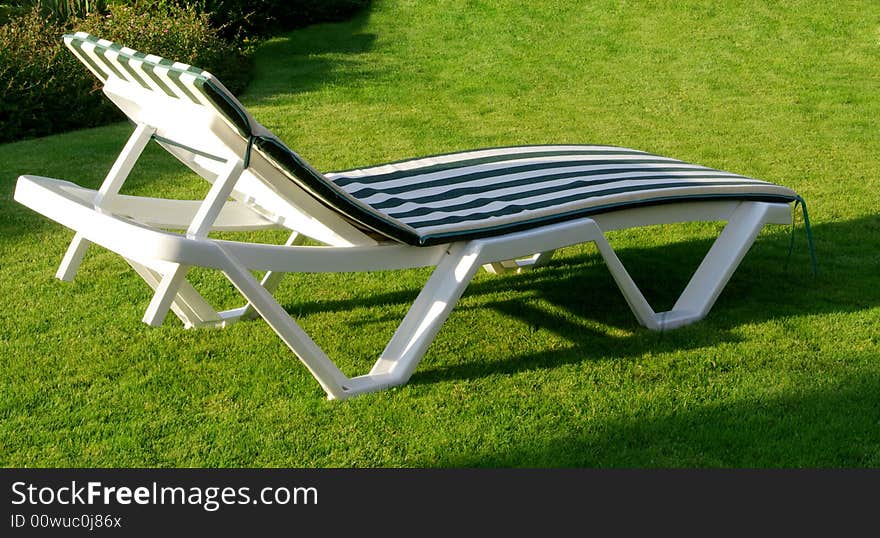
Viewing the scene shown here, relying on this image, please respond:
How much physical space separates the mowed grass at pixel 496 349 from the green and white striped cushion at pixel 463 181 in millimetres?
605

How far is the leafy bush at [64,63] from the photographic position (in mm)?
9109

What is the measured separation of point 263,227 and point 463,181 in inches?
36.9

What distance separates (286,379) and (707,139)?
18.5ft

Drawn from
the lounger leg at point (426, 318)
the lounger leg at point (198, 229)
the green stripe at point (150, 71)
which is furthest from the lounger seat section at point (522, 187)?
A: the green stripe at point (150, 71)

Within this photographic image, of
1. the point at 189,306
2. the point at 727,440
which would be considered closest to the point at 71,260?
the point at 189,306

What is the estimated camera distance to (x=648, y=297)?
16.9 feet

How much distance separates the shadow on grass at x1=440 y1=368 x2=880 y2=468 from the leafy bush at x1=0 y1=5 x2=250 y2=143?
22.9ft

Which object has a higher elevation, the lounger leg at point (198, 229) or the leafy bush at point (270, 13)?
the lounger leg at point (198, 229)

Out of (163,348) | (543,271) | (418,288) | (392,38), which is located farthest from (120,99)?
(392,38)

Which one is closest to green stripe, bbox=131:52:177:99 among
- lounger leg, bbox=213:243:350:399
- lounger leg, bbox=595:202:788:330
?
lounger leg, bbox=213:243:350:399

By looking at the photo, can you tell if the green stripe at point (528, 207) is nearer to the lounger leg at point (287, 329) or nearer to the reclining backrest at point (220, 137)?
the reclining backrest at point (220, 137)

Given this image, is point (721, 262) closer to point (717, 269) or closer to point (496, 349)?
point (717, 269)

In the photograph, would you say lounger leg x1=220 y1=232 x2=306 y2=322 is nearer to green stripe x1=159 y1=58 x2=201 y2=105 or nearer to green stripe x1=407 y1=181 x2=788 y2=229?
green stripe x1=407 y1=181 x2=788 y2=229

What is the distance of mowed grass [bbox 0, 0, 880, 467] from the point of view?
3.61 m
